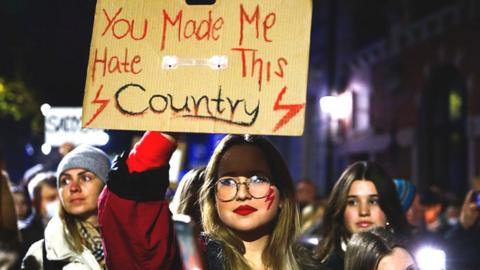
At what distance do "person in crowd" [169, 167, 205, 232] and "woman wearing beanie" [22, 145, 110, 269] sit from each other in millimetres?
523

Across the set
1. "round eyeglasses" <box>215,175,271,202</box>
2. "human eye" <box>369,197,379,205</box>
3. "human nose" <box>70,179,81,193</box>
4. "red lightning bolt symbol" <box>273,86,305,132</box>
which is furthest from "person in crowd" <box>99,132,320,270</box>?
"human eye" <box>369,197,379,205</box>

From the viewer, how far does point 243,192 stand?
10.4 feet

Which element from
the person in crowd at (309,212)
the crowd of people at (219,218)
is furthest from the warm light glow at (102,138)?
the person in crowd at (309,212)

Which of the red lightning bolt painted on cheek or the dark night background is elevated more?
the dark night background

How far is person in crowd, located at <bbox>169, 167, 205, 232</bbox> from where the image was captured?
12.9ft

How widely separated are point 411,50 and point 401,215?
751 inches

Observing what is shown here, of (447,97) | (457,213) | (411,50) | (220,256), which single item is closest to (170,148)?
(220,256)

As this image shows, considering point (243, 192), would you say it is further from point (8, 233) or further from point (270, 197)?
point (8, 233)

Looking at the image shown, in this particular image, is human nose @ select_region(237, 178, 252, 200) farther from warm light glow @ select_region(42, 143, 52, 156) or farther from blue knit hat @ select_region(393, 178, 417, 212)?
warm light glow @ select_region(42, 143, 52, 156)

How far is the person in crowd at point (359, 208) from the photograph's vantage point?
4738 millimetres

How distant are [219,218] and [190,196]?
0.75m

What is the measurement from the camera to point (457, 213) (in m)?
10.8

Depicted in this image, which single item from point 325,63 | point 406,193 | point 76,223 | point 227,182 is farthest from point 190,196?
point 325,63

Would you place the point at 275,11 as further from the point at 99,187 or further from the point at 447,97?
the point at 447,97
